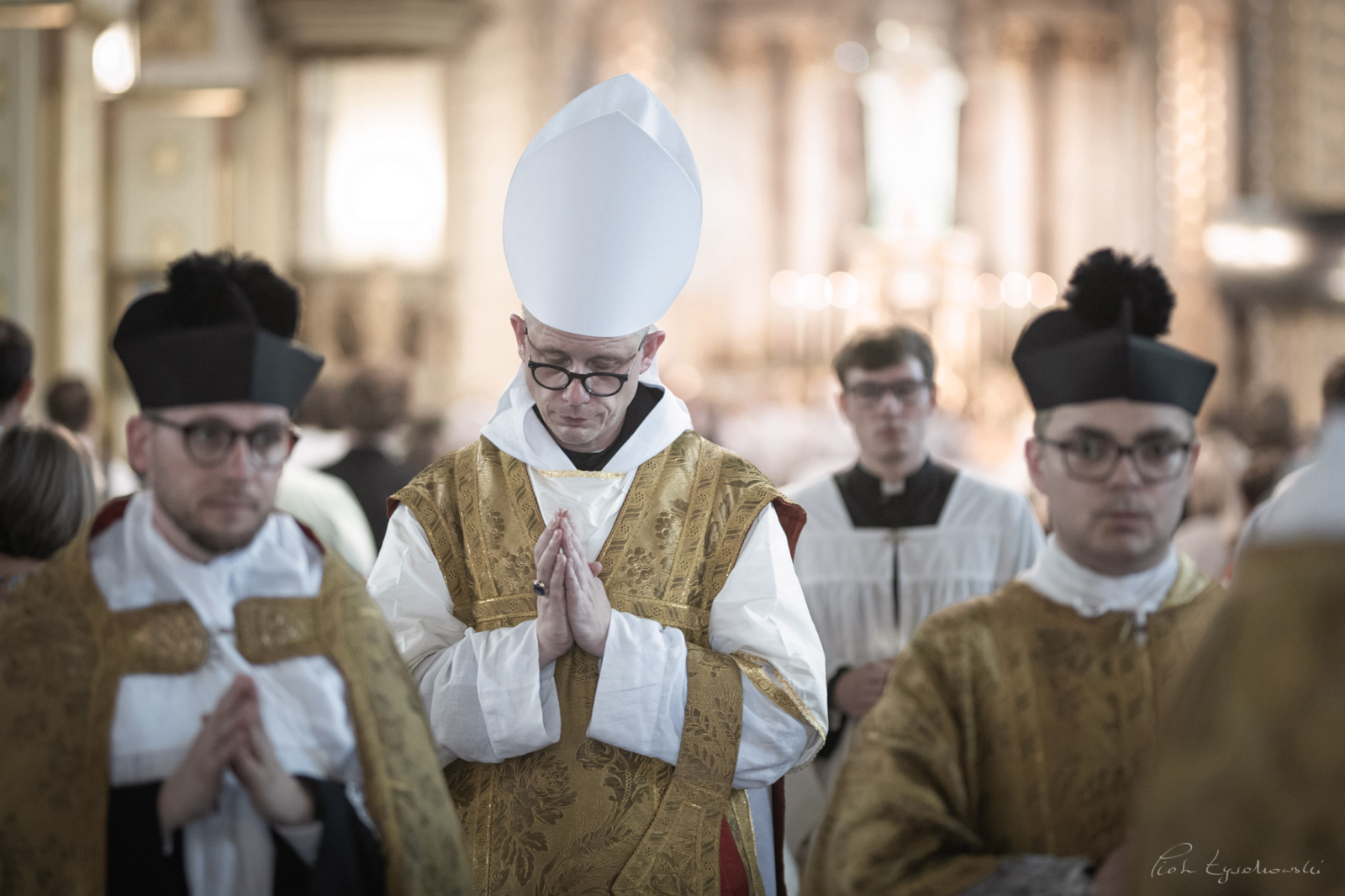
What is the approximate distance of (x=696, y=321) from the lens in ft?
51.5

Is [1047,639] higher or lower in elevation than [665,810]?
higher

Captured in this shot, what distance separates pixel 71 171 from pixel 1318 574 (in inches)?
277

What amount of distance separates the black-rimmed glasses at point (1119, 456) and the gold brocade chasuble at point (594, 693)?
0.68 metres

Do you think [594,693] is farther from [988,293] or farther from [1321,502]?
[988,293]

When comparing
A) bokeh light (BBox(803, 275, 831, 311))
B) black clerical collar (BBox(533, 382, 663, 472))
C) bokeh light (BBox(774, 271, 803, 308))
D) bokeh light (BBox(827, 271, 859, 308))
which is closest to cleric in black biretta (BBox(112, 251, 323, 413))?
black clerical collar (BBox(533, 382, 663, 472))

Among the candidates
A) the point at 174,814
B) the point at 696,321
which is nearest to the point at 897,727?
the point at 174,814

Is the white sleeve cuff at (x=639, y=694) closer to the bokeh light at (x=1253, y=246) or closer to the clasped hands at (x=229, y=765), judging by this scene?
the clasped hands at (x=229, y=765)

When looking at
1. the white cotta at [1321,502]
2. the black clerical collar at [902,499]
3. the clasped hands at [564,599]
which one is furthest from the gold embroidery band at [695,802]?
the black clerical collar at [902,499]

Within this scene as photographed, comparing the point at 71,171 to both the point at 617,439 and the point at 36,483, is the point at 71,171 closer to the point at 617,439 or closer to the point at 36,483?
the point at 36,483

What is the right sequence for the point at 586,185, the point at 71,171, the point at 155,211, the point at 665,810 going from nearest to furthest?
1. the point at 665,810
2. the point at 586,185
3. the point at 71,171
4. the point at 155,211

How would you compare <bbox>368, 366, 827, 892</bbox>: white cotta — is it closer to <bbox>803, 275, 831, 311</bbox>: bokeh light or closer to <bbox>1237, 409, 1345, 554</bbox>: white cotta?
<bbox>1237, 409, 1345, 554</bbox>: white cotta

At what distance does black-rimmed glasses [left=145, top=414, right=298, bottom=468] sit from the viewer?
1776 millimetres

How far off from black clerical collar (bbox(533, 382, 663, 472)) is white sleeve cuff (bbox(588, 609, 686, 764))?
0.35 metres

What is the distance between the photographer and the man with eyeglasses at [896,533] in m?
3.39
